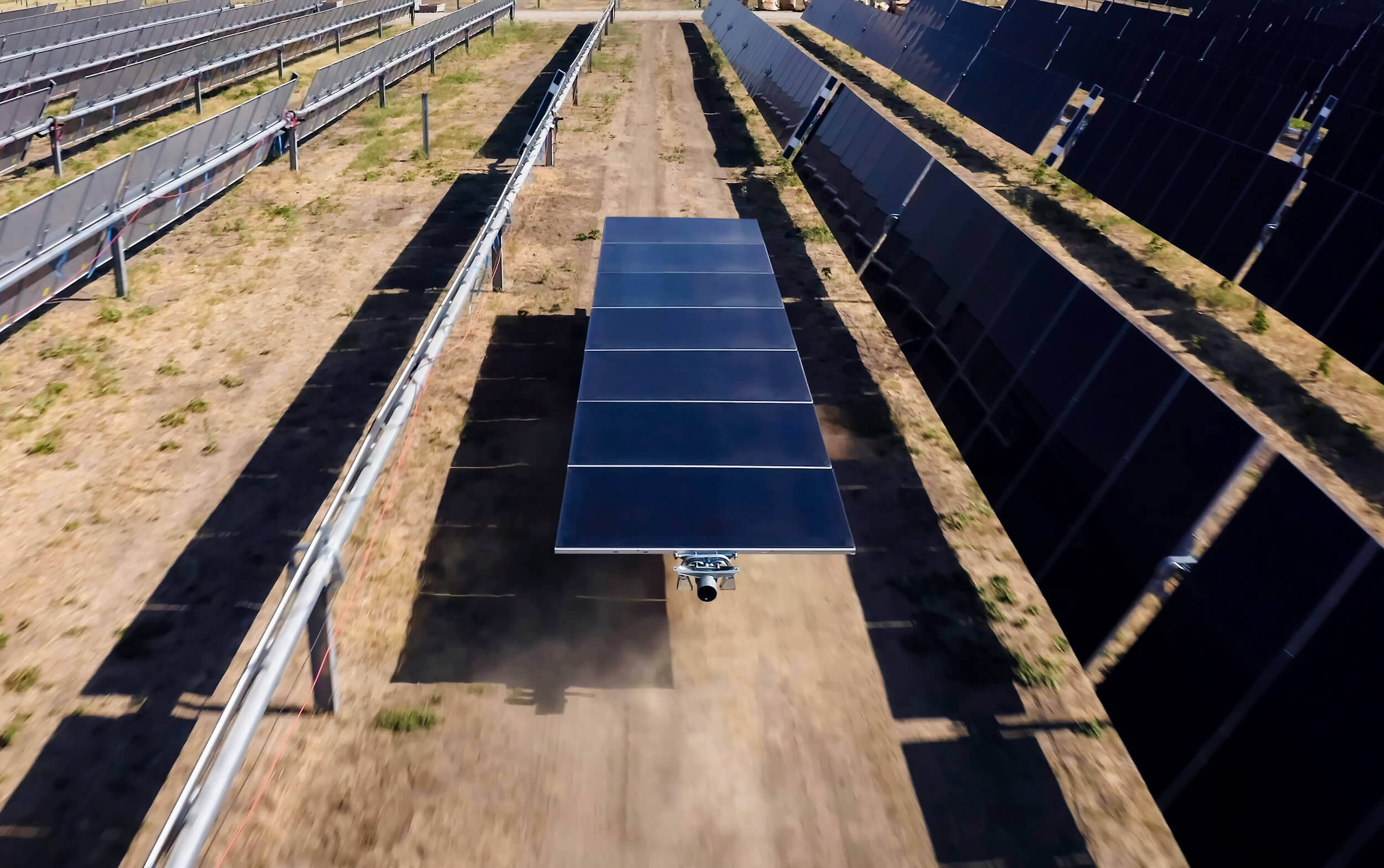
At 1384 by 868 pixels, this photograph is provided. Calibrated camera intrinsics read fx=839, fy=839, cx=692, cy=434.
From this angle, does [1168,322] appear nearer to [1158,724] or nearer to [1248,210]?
[1248,210]

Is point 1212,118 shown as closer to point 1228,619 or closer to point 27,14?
point 1228,619

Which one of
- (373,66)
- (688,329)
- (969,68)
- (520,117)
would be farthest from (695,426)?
(969,68)

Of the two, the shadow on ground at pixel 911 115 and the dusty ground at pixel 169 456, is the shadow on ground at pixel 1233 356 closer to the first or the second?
the shadow on ground at pixel 911 115

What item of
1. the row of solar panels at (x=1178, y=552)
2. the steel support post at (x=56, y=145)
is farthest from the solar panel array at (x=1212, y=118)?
the steel support post at (x=56, y=145)

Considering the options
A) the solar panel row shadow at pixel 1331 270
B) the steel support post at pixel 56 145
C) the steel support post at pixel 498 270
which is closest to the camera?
the solar panel row shadow at pixel 1331 270

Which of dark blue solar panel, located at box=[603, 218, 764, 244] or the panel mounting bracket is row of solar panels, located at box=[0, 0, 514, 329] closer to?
dark blue solar panel, located at box=[603, 218, 764, 244]

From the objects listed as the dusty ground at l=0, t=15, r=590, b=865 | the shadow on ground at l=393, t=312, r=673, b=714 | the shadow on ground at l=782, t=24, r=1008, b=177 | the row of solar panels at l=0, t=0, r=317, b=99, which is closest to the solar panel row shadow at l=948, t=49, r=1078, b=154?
the shadow on ground at l=782, t=24, r=1008, b=177
